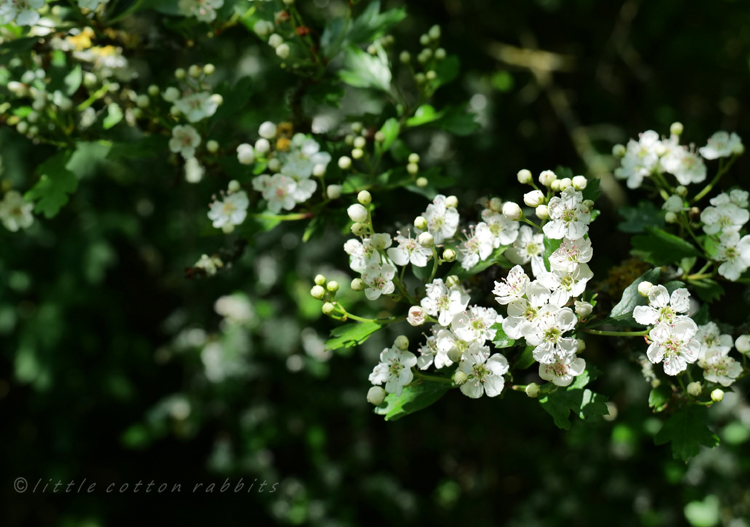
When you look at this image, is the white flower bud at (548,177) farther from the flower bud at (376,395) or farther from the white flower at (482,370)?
the flower bud at (376,395)

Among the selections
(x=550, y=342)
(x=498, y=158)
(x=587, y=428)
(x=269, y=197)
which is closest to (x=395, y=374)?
(x=550, y=342)

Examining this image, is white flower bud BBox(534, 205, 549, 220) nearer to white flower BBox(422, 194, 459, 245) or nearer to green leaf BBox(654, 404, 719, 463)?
white flower BBox(422, 194, 459, 245)

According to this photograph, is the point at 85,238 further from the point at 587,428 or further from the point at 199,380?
the point at 587,428

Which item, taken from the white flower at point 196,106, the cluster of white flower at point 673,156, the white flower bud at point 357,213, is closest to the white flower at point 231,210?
the white flower at point 196,106

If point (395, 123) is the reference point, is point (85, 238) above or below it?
below

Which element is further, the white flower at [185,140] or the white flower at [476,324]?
the white flower at [185,140]

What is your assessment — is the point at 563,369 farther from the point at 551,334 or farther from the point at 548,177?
the point at 548,177

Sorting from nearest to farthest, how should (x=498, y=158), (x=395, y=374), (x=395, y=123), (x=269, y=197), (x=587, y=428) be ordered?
1. (x=395, y=374)
2. (x=269, y=197)
3. (x=395, y=123)
4. (x=587, y=428)
5. (x=498, y=158)
